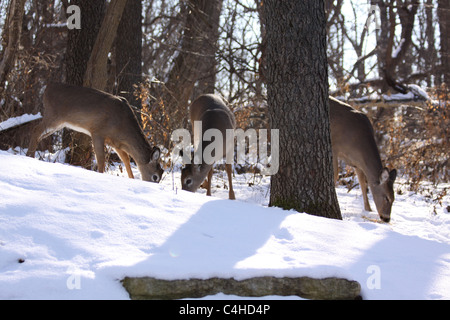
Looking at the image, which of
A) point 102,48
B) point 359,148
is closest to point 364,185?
point 359,148

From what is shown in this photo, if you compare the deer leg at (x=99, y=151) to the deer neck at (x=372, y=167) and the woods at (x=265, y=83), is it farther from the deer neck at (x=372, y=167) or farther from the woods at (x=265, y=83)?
the deer neck at (x=372, y=167)

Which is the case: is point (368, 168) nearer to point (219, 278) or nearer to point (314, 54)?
point (314, 54)

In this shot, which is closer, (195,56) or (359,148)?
(359,148)

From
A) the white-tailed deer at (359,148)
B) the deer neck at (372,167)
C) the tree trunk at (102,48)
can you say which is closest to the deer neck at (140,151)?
the tree trunk at (102,48)

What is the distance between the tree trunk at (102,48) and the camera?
986 cm

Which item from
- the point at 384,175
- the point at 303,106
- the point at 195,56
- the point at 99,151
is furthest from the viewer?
the point at 195,56

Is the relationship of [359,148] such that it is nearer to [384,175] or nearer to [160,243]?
[384,175]

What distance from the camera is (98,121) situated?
896cm

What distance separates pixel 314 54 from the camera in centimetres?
571

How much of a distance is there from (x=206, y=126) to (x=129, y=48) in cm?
524

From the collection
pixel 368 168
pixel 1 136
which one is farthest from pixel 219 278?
pixel 1 136

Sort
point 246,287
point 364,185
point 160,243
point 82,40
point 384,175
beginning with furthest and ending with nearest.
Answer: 1. point 82,40
2. point 364,185
3. point 384,175
4. point 160,243
5. point 246,287

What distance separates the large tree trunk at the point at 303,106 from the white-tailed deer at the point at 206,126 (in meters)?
2.69

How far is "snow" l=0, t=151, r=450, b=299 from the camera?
336 centimetres
